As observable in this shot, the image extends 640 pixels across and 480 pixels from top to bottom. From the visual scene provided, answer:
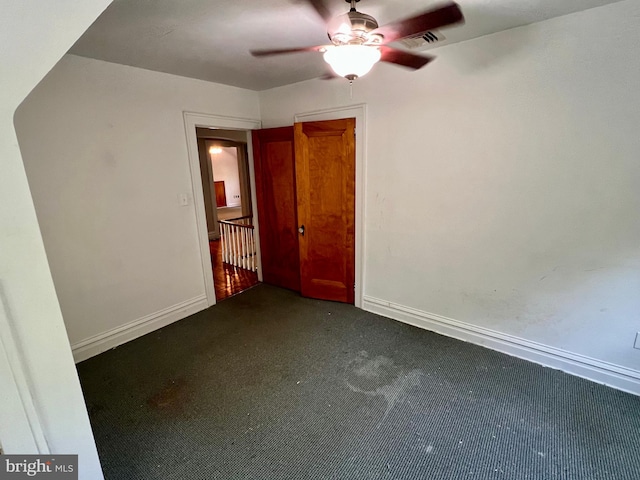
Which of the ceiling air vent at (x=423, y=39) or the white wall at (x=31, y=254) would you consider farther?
the ceiling air vent at (x=423, y=39)

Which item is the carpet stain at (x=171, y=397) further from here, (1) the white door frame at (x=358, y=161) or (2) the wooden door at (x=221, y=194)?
(2) the wooden door at (x=221, y=194)

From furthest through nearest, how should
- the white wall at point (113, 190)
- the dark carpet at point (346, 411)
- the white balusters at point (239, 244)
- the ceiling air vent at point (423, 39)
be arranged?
the white balusters at point (239, 244) < the white wall at point (113, 190) < the ceiling air vent at point (423, 39) < the dark carpet at point (346, 411)

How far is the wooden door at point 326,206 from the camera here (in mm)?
3102

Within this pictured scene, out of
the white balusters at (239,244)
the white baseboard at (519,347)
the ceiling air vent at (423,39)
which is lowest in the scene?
the white baseboard at (519,347)

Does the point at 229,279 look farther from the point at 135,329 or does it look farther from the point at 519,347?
the point at 519,347

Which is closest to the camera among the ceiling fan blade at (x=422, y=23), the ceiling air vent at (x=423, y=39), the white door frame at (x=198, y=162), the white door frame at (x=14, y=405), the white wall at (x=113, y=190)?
the white door frame at (x=14, y=405)

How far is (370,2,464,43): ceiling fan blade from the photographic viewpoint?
1.26 meters

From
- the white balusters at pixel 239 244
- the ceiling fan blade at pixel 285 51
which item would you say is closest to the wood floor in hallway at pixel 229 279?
the white balusters at pixel 239 244

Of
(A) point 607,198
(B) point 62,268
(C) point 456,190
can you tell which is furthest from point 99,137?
(A) point 607,198

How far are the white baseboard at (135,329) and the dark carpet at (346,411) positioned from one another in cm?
9

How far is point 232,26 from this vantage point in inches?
74.3

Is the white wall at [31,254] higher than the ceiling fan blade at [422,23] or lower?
lower

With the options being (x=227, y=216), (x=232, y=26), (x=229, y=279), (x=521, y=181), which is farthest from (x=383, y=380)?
(x=227, y=216)

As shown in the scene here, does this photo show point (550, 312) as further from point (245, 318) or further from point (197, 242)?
point (197, 242)
